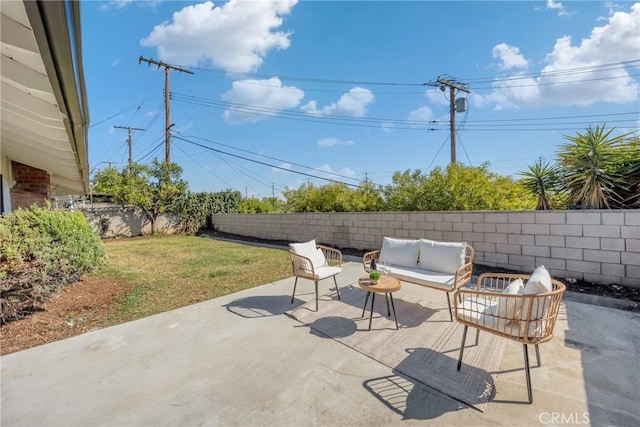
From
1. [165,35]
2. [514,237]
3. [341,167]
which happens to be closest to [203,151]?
[341,167]

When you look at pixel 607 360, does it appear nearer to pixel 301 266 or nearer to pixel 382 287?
pixel 382 287

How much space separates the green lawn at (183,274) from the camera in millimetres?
4327

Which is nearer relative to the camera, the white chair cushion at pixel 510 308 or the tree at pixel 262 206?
the white chair cushion at pixel 510 308

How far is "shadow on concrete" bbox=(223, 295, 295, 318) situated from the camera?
3.79 meters

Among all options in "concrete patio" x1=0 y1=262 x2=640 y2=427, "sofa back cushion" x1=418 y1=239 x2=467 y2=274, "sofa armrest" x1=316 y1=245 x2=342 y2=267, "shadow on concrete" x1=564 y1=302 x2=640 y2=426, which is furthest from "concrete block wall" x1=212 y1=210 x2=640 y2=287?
"sofa back cushion" x1=418 y1=239 x2=467 y2=274

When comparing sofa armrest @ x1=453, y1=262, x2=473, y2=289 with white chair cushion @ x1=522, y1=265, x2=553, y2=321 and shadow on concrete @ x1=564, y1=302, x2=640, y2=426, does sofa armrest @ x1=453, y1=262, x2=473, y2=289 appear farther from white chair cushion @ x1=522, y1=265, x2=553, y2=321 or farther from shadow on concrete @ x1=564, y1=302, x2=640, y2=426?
white chair cushion @ x1=522, y1=265, x2=553, y2=321

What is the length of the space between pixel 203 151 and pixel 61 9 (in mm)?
17214

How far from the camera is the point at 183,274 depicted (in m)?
6.15

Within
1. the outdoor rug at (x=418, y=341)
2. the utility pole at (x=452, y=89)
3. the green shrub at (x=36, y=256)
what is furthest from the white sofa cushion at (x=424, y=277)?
the utility pole at (x=452, y=89)

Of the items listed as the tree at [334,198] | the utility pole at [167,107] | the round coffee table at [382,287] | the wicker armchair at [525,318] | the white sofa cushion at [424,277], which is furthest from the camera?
the utility pole at [167,107]

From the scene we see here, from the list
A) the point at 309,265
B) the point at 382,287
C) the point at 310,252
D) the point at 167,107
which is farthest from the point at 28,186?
the point at 167,107

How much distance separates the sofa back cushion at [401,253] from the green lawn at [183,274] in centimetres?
224

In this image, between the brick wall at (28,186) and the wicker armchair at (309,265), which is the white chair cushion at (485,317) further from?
the brick wall at (28,186)

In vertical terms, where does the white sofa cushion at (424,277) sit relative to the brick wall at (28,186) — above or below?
below
